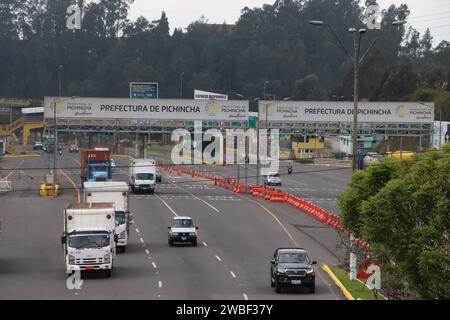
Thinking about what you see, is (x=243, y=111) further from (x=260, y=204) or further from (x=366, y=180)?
(x=366, y=180)

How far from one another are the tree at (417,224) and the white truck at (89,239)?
10.2 m

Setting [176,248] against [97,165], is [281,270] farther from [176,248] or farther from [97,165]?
[97,165]

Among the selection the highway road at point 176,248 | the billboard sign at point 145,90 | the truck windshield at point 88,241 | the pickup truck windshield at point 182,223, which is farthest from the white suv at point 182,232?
the billboard sign at point 145,90

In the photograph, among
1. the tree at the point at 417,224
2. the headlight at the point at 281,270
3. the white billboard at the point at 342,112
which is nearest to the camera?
the tree at the point at 417,224

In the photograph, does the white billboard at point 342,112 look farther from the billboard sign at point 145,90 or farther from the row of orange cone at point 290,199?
the billboard sign at point 145,90

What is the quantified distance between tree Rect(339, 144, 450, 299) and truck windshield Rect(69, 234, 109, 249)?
10.4 m

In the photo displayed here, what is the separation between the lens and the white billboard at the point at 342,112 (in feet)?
261

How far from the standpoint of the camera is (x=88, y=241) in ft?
117

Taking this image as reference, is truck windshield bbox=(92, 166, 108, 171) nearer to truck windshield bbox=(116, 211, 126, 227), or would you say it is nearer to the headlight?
truck windshield bbox=(116, 211, 126, 227)

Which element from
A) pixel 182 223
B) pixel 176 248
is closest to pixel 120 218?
pixel 176 248

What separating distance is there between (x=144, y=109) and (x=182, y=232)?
3272 cm

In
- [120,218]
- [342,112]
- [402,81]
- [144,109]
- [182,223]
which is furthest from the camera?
[402,81]

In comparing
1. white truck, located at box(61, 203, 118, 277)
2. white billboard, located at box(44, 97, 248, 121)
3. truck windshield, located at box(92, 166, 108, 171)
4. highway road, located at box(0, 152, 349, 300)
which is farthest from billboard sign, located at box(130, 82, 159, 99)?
white truck, located at box(61, 203, 118, 277)
